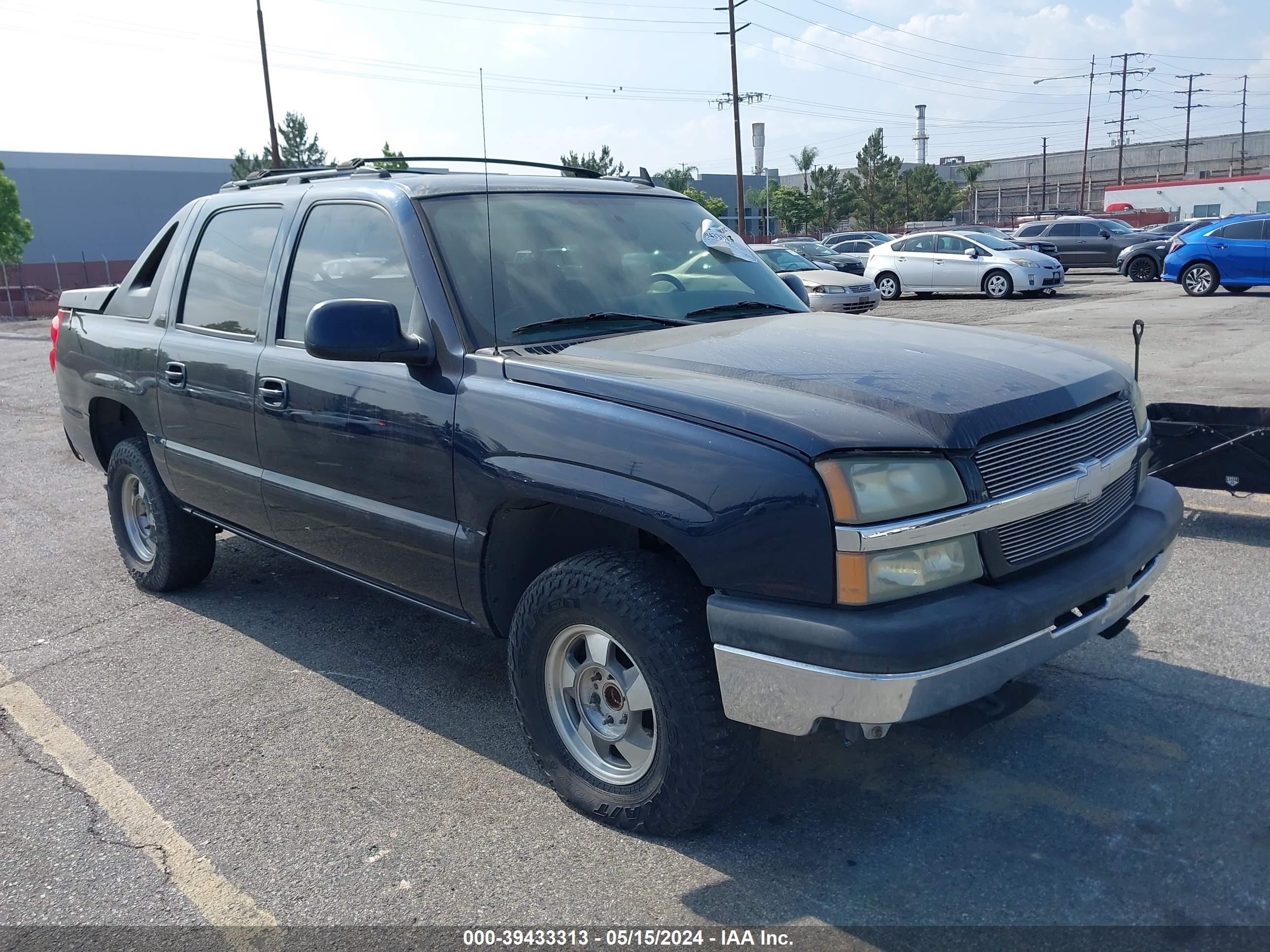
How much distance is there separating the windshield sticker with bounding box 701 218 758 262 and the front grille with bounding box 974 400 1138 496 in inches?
66.2

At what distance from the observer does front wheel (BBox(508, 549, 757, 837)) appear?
2.82 m

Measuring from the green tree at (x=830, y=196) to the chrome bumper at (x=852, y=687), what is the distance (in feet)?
224

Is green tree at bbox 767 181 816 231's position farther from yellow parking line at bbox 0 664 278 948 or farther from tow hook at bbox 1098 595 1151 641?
tow hook at bbox 1098 595 1151 641

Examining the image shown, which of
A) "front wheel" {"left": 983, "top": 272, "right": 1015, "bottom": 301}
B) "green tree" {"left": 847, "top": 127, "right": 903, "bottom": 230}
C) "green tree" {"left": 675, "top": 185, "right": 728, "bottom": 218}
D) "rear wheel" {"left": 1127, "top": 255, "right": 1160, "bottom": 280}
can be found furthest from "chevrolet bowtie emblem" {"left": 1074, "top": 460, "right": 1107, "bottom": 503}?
"green tree" {"left": 847, "top": 127, "right": 903, "bottom": 230}

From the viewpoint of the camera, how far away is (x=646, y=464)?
2.81 m

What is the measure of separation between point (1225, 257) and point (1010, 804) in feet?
66.8

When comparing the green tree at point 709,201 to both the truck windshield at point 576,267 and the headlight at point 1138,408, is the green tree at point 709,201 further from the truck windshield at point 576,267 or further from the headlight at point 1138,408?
the headlight at point 1138,408

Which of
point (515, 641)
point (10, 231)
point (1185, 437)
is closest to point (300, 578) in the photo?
point (515, 641)

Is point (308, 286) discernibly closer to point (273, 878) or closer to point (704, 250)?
point (704, 250)

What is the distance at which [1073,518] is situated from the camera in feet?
9.84

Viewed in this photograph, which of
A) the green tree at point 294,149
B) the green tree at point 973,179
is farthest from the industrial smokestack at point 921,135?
the green tree at point 294,149

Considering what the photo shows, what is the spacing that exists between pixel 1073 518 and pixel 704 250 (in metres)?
1.92

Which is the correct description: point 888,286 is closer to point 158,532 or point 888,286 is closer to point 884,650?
point 158,532

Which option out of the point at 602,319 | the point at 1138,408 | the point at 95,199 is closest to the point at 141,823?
the point at 602,319
